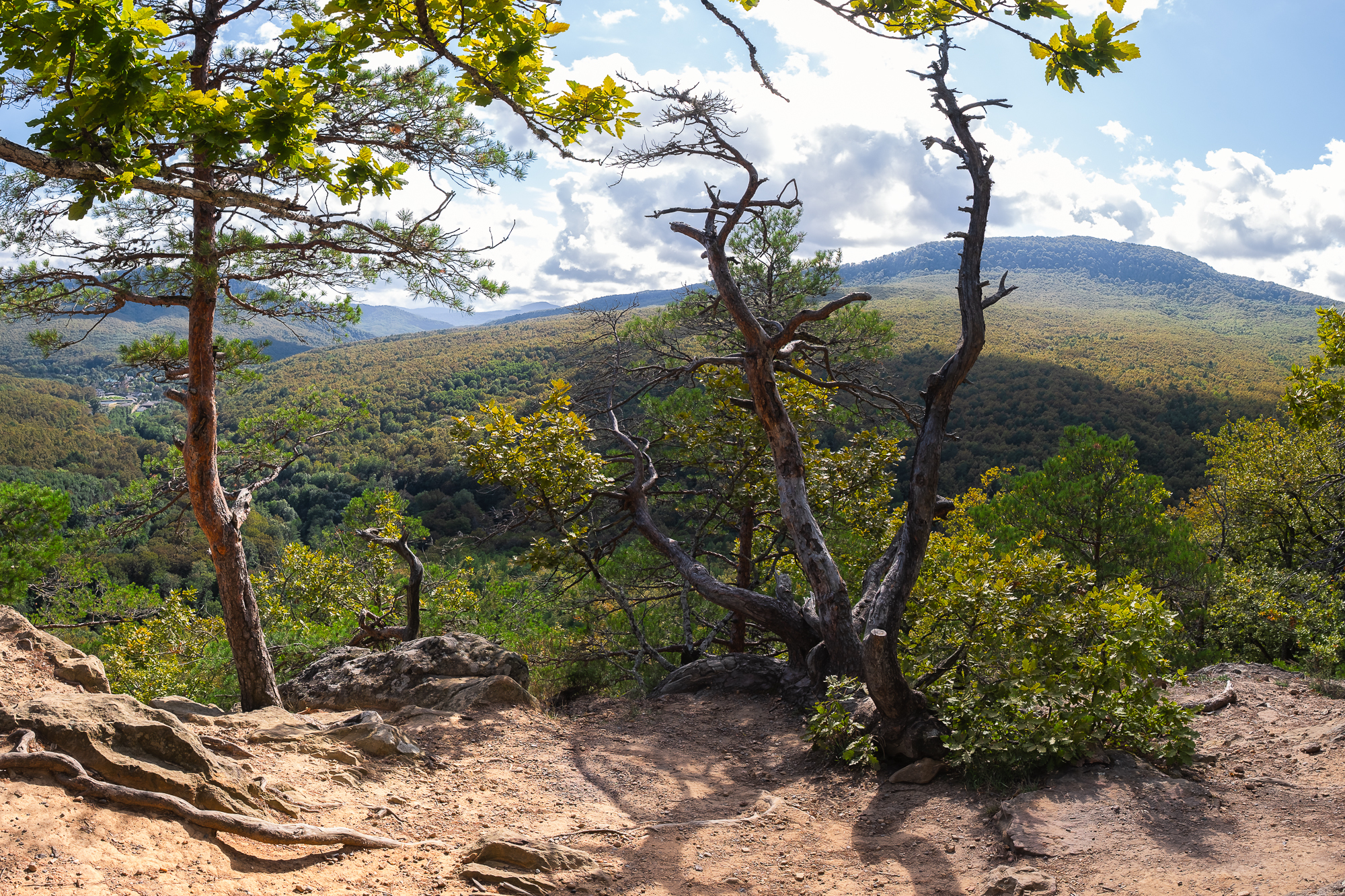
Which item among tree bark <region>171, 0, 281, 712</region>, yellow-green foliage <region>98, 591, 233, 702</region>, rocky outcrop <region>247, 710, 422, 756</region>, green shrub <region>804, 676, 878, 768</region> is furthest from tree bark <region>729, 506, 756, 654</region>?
yellow-green foliage <region>98, 591, 233, 702</region>

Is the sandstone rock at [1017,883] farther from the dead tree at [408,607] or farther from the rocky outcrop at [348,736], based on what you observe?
the dead tree at [408,607]

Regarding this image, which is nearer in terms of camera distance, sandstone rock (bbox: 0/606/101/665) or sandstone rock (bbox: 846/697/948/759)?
sandstone rock (bbox: 0/606/101/665)

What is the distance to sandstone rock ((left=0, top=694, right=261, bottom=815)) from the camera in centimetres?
294

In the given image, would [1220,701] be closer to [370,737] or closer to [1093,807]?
[1093,807]

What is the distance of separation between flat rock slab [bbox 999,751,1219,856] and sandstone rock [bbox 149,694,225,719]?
4.85 metres

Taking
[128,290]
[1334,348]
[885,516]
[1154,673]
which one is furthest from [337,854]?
[1334,348]

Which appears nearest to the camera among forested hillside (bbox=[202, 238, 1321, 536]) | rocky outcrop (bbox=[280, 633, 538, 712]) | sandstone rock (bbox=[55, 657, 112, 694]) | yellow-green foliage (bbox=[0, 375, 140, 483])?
sandstone rock (bbox=[55, 657, 112, 694])

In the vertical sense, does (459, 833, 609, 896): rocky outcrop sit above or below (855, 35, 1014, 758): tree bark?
below

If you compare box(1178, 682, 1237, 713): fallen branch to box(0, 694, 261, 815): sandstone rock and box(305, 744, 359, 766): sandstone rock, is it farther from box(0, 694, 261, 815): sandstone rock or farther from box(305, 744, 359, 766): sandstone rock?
box(0, 694, 261, 815): sandstone rock

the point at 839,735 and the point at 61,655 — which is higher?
the point at 61,655

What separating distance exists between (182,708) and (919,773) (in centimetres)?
487

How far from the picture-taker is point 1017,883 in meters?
3.38

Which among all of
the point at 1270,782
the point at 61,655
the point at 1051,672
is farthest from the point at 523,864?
the point at 1270,782

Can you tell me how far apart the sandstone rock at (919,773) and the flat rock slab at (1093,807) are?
713 millimetres
